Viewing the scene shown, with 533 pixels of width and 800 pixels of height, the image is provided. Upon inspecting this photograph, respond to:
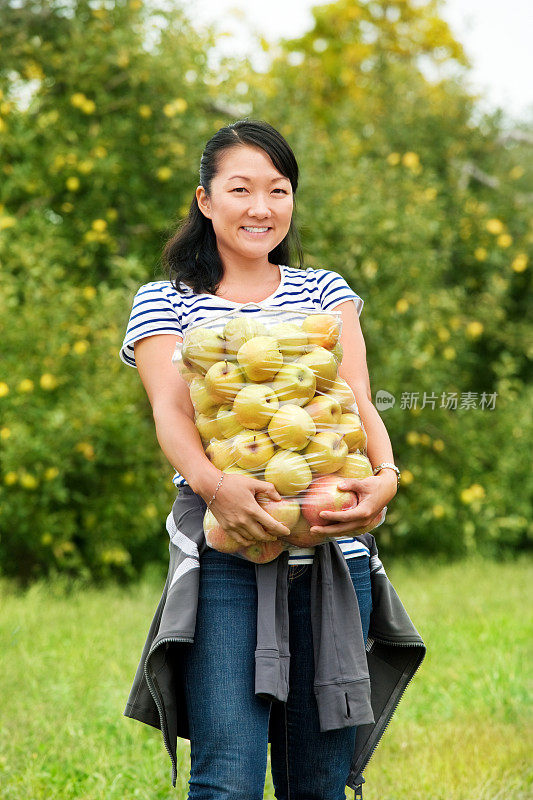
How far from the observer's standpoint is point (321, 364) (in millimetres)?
Result: 1943

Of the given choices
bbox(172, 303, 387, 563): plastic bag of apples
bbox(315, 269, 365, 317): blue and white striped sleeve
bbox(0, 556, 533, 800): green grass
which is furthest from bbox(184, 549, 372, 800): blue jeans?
bbox(0, 556, 533, 800): green grass

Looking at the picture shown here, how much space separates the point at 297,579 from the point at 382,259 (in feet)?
14.7

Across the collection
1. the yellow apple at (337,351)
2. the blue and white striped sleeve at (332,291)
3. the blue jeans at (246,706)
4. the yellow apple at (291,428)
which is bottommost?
the blue jeans at (246,706)

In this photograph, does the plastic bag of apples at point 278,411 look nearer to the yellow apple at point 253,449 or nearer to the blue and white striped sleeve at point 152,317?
the yellow apple at point 253,449

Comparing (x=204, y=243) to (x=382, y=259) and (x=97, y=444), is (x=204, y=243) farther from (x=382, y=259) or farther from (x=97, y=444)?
(x=382, y=259)

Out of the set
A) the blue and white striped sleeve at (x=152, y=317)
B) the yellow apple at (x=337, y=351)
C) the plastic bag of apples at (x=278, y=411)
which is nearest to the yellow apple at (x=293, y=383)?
the plastic bag of apples at (x=278, y=411)

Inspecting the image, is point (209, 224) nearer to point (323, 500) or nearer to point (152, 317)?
point (152, 317)

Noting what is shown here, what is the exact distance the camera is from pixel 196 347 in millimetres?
1945

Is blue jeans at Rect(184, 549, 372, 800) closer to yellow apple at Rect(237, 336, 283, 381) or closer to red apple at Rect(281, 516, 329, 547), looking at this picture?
red apple at Rect(281, 516, 329, 547)

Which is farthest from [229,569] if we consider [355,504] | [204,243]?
[204,243]

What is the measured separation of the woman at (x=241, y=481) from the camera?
6.29 ft

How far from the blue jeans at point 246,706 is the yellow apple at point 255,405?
303 mm

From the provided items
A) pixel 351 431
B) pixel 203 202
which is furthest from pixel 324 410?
pixel 203 202

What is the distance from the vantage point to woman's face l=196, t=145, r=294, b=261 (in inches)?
86.4
